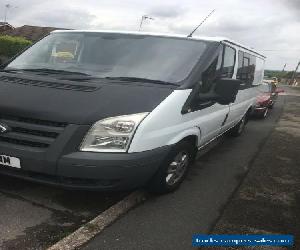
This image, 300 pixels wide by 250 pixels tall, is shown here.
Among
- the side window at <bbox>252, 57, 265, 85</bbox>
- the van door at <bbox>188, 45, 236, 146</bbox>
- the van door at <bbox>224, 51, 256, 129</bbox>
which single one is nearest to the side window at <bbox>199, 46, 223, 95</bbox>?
the van door at <bbox>188, 45, 236, 146</bbox>

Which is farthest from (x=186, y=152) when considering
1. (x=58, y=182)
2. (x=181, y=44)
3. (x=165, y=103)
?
(x=58, y=182)

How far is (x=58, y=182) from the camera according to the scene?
143 inches

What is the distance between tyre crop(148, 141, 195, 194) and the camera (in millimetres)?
4184

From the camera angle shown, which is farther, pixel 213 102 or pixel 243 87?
pixel 243 87

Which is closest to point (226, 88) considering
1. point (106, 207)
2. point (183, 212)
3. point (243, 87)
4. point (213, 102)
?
point (213, 102)

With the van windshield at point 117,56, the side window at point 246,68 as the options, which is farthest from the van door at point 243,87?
the van windshield at point 117,56

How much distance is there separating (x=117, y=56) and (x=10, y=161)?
6.01 ft

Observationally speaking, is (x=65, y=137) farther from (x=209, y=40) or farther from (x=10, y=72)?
(x=209, y=40)

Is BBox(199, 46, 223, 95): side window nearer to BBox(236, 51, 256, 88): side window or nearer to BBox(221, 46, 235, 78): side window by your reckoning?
BBox(221, 46, 235, 78): side window

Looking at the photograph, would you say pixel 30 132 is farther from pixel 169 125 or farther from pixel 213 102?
pixel 213 102

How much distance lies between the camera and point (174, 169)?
4.49m

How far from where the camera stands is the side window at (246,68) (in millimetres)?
6550

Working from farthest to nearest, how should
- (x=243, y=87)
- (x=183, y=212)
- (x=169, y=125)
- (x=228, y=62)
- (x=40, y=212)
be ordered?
1. (x=243, y=87)
2. (x=228, y=62)
3. (x=183, y=212)
4. (x=169, y=125)
5. (x=40, y=212)

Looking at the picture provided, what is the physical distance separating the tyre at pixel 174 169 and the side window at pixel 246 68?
2.26 metres
